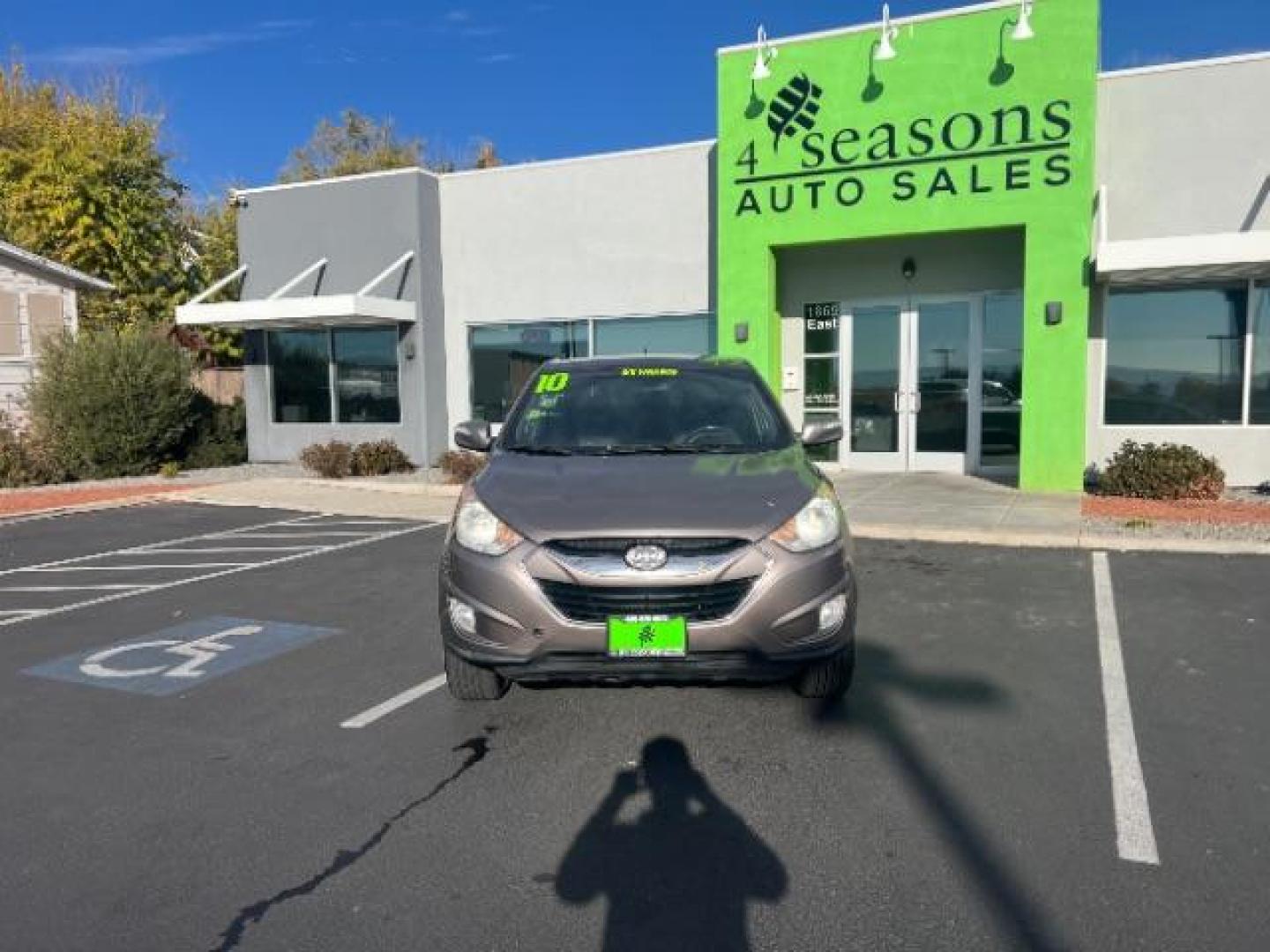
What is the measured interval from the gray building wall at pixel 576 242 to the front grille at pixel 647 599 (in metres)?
11.2

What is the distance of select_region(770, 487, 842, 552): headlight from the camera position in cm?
392

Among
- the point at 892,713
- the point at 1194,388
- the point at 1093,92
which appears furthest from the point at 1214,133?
the point at 892,713

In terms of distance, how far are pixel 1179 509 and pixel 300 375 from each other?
14640 mm

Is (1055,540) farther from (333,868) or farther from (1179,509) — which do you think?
(333,868)

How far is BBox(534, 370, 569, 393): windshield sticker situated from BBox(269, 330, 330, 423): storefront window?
42.4 feet

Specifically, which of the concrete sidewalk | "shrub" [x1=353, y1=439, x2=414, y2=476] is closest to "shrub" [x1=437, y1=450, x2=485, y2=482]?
"shrub" [x1=353, y1=439, x2=414, y2=476]

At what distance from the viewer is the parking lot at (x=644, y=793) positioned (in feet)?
9.32

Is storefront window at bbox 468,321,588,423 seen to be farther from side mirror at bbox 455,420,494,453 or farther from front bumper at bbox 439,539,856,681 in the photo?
front bumper at bbox 439,539,856,681

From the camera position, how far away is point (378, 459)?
1563 centimetres

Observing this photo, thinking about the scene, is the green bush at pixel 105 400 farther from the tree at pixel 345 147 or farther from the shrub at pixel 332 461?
the tree at pixel 345 147

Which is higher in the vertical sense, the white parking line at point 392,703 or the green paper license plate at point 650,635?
the green paper license plate at point 650,635

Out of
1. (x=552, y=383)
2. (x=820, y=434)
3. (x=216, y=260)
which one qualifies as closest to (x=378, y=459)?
(x=552, y=383)

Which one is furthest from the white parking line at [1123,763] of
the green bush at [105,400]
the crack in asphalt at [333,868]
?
→ the green bush at [105,400]

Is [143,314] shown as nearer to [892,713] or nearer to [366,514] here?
[366,514]
